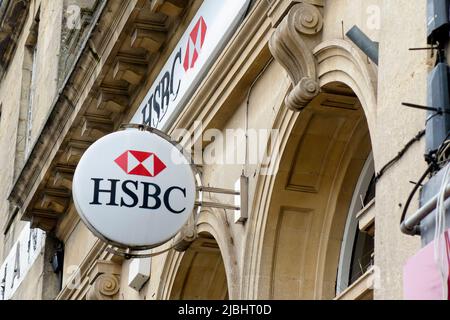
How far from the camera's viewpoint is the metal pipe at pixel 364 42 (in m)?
11.3

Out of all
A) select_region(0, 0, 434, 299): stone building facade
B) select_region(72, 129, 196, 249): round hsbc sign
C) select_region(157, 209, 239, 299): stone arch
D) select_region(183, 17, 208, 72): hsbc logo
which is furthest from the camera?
select_region(183, 17, 208, 72): hsbc logo

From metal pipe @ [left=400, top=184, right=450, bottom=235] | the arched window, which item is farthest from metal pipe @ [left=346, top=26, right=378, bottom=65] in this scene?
metal pipe @ [left=400, top=184, right=450, bottom=235]

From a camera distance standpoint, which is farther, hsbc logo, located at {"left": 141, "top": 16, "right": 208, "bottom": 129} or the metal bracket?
hsbc logo, located at {"left": 141, "top": 16, "right": 208, "bottom": 129}

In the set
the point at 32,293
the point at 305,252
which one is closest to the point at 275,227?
the point at 305,252

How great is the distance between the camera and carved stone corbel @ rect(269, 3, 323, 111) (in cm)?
1275

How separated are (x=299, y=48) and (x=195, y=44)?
3.92 meters

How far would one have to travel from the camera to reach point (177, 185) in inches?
565

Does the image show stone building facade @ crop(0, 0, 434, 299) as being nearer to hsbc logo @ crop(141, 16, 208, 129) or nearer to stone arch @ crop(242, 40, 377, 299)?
stone arch @ crop(242, 40, 377, 299)

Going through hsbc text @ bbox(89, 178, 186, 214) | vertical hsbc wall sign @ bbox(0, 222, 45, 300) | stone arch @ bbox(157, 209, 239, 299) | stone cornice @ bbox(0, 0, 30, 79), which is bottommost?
hsbc text @ bbox(89, 178, 186, 214)

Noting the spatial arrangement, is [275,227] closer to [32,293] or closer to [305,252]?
[305,252]

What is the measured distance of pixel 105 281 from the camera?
1936cm

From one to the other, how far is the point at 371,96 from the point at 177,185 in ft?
11.1

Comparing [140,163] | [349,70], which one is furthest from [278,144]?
[349,70]

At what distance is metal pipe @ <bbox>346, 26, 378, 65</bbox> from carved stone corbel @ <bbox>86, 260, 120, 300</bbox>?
839 cm
